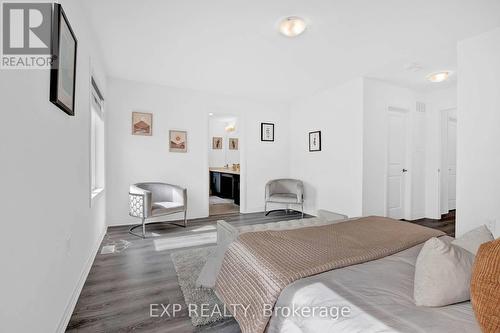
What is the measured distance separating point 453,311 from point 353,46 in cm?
296

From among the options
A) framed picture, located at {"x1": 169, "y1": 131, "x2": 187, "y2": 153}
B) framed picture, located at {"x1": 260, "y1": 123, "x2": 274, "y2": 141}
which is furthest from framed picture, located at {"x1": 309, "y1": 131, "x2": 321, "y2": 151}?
framed picture, located at {"x1": 169, "y1": 131, "x2": 187, "y2": 153}

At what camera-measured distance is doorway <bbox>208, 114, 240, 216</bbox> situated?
6.67 metres

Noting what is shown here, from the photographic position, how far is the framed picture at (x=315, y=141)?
509cm

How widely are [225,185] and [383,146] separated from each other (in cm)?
436

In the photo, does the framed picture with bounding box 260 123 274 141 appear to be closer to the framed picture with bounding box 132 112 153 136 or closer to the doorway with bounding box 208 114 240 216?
the doorway with bounding box 208 114 240 216

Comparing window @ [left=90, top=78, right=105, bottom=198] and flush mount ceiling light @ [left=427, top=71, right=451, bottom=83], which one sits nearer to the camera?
window @ [left=90, top=78, right=105, bottom=198]

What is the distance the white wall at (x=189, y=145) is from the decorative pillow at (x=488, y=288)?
449 cm

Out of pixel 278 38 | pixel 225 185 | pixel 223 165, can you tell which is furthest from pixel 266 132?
pixel 223 165

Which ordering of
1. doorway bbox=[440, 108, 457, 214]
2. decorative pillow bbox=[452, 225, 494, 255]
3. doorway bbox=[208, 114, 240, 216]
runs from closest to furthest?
decorative pillow bbox=[452, 225, 494, 255] → doorway bbox=[440, 108, 457, 214] → doorway bbox=[208, 114, 240, 216]

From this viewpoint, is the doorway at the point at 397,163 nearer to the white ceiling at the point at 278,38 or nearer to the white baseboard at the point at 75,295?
the white ceiling at the point at 278,38

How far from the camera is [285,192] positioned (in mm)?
5547

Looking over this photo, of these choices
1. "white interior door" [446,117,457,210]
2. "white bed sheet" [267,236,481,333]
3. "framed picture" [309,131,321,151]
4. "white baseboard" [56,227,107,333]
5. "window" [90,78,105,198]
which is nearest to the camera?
"white bed sheet" [267,236,481,333]

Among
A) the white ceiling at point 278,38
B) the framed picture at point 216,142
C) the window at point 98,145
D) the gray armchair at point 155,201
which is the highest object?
the white ceiling at point 278,38

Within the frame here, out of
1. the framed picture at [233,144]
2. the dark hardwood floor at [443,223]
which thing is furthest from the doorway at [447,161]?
the framed picture at [233,144]
